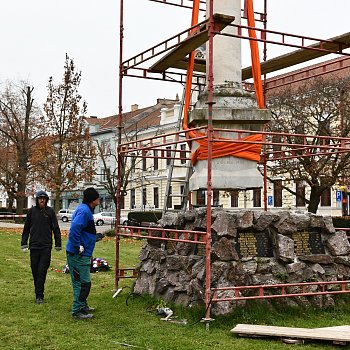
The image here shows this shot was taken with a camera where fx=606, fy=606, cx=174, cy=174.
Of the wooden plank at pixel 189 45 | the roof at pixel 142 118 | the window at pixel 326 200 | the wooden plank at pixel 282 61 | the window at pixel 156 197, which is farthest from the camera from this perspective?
the roof at pixel 142 118

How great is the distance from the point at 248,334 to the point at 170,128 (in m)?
42.1

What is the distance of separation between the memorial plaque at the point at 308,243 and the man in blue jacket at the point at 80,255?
311 cm

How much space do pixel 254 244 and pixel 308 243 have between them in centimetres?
100

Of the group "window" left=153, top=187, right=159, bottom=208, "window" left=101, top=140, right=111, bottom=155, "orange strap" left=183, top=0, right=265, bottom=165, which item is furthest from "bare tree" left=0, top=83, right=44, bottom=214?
"orange strap" left=183, top=0, right=265, bottom=165

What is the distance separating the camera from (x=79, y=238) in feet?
28.6

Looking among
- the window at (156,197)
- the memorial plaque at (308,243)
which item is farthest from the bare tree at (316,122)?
the window at (156,197)

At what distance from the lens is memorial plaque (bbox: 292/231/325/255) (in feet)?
30.6

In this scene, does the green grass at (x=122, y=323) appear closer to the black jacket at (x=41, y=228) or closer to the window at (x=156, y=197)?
the black jacket at (x=41, y=228)

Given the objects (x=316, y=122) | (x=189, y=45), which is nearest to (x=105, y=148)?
(x=316, y=122)

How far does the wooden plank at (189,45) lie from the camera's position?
828 centimetres

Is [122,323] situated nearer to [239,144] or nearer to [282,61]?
[239,144]

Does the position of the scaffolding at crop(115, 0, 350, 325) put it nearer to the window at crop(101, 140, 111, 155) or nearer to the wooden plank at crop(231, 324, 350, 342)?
the wooden plank at crop(231, 324, 350, 342)

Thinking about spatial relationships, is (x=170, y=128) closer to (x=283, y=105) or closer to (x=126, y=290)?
(x=283, y=105)

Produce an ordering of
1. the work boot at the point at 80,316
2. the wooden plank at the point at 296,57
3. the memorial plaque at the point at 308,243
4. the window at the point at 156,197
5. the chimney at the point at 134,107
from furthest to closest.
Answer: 1. the chimney at the point at 134,107
2. the window at the point at 156,197
3. the wooden plank at the point at 296,57
4. the memorial plaque at the point at 308,243
5. the work boot at the point at 80,316
